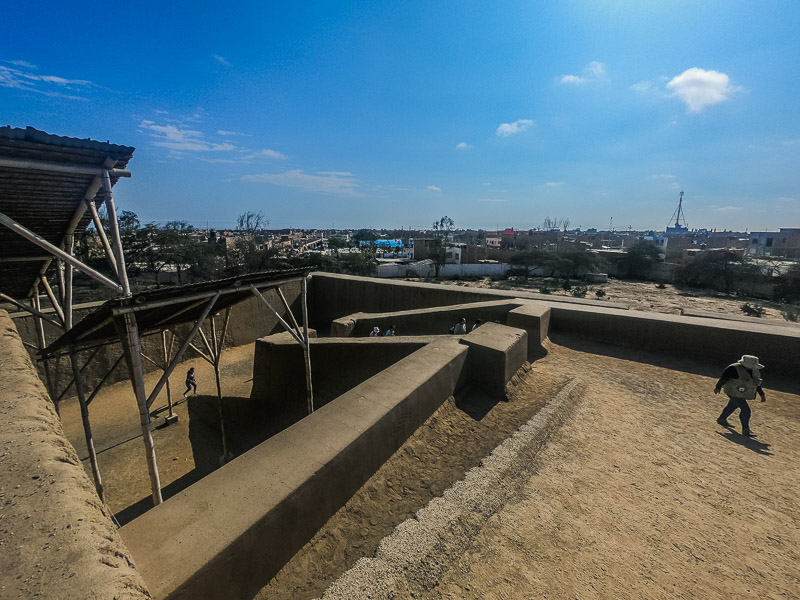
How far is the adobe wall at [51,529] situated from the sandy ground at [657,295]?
25.3m

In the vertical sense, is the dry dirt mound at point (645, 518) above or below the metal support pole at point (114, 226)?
below

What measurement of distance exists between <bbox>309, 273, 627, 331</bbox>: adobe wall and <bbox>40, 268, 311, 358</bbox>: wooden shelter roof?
6058mm

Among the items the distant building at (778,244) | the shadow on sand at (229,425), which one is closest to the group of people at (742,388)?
the shadow on sand at (229,425)

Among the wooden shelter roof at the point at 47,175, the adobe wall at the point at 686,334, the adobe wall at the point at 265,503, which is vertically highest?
the wooden shelter roof at the point at 47,175

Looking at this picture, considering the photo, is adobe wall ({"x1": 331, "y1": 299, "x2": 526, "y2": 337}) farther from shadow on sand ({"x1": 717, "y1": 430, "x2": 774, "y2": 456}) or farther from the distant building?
the distant building

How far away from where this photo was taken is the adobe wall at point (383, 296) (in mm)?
10422

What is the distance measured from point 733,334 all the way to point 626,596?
6.35 m

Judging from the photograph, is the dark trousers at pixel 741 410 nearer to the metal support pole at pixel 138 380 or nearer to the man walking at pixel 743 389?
the man walking at pixel 743 389

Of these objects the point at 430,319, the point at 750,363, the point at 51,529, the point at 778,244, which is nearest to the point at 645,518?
the point at 750,363

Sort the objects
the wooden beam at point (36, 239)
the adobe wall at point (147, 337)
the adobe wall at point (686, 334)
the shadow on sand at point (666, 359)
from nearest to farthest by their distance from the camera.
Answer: the wooden beam at point (36, 239), the shadow on sand at point (666, 359), the adobe wall at point (686, 334), the adobe wall at point (147, 337)

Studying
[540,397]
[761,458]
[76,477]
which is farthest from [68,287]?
[761,458]

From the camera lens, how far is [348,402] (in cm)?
379

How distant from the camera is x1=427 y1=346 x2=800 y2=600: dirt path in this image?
8.04 ft

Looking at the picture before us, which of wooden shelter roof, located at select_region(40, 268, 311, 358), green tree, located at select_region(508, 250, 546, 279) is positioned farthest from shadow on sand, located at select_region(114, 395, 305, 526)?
green tree, located at select_region(508, 250, 546, 279)
